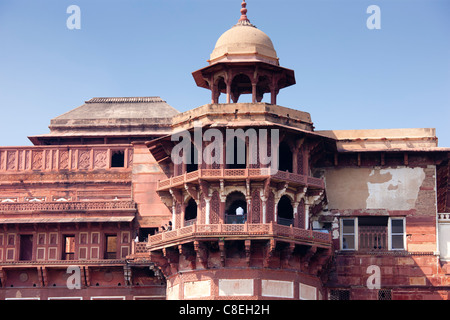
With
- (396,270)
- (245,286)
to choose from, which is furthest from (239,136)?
(396,270)

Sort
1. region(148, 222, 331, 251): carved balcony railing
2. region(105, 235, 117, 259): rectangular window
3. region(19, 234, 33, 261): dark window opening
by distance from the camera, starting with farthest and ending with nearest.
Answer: region(19, 234, 33, 261): dark window opening, region(105, 235, 117, 259): rectangular window, region(148, 222, 331, 251): carved balcony railing

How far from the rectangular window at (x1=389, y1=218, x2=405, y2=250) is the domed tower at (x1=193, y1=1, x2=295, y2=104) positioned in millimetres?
6802

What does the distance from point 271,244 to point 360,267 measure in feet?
18.5

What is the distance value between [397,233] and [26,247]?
1555 centimetres

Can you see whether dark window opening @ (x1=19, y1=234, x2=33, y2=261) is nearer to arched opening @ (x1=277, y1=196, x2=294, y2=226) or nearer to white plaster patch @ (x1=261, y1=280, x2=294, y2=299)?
arched opening @ (x1=277, y1=196, x2=294, y2=226)

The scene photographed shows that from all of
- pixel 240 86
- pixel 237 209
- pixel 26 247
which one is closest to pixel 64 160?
Answer: pixel 26 247

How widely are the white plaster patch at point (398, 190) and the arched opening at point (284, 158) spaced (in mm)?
3548

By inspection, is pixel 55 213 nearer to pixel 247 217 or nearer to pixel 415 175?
pixel 247 217

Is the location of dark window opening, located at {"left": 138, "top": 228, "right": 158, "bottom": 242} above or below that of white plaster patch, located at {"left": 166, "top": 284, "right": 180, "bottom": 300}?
above

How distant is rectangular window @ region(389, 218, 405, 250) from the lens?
45469 mm

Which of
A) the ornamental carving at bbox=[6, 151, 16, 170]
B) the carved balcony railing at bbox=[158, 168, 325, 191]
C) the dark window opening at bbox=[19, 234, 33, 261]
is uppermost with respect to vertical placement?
the ornamental carving at bbox=[6, 151, 16, 170]

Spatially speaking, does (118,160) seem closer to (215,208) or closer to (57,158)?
(57,158)

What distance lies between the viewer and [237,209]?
43.2 metres

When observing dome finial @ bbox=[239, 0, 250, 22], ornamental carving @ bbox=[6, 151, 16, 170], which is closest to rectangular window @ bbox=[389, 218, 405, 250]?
dome finial @ bbox=[239, 0, 250, 22]
